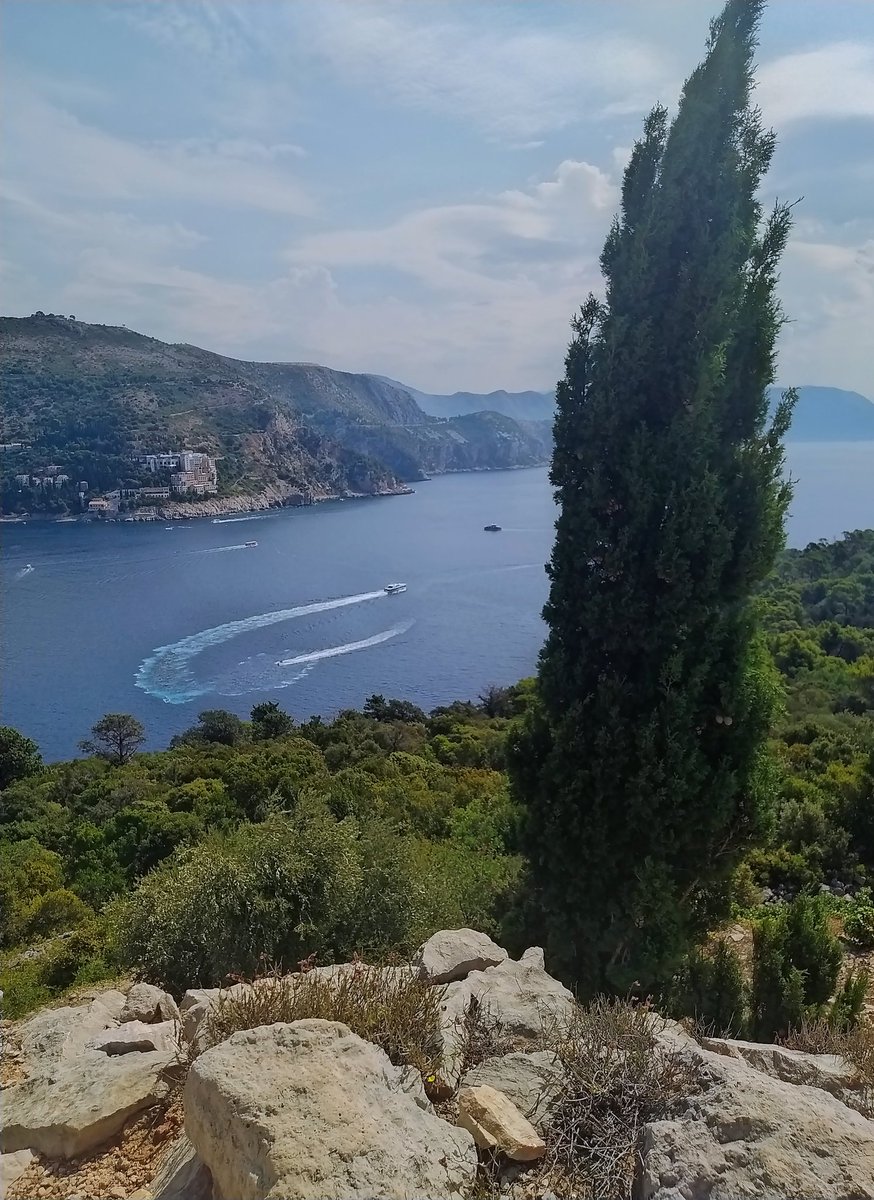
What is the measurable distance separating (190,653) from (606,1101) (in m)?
47.7

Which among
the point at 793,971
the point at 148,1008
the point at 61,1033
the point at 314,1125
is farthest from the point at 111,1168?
the point at 793,971

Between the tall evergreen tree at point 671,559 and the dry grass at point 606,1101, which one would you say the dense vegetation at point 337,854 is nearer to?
the tall evergreen tree at point 671,559

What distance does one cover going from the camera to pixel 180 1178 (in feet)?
9.57

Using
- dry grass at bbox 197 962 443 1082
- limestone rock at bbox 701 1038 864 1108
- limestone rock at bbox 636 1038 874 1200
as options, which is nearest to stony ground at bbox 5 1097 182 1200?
dry grass at bbox 197 962 443 1082

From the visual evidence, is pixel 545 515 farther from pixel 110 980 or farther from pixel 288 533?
pixel 110 980

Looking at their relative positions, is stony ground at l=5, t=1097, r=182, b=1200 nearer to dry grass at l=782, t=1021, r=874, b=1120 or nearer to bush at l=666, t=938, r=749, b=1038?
dry grass at l=782, t=1021, r=874, b=1120

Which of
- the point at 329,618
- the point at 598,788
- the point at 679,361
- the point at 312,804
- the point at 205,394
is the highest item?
the point at 205,394

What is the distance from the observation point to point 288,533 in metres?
91.3

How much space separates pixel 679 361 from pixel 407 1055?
215 inches

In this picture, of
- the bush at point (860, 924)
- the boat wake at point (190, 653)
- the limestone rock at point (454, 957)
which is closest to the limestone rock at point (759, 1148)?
the limestone rock at point (454, 957)

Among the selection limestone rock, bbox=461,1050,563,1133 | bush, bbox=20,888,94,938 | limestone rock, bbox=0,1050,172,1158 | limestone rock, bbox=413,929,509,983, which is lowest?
bush, bbox=20,888,94,938

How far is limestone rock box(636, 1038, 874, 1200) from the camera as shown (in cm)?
251

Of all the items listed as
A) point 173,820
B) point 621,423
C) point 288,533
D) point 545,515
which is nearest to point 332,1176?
point 621,423

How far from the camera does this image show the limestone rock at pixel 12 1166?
3.25m
